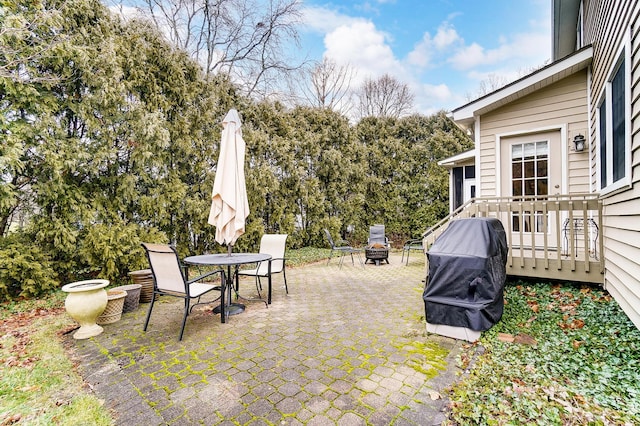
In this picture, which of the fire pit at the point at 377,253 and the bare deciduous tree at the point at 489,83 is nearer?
the fire pit at the point at 377,253

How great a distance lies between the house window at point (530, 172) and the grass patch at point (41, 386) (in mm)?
6401

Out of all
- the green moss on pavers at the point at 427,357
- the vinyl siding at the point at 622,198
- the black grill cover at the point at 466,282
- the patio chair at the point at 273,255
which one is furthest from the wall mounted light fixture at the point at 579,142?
the patio chair at the point at 273,255

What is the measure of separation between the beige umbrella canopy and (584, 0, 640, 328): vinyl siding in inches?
158

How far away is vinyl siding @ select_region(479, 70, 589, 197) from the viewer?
16.7ft

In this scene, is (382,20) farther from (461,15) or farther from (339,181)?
(339,181)

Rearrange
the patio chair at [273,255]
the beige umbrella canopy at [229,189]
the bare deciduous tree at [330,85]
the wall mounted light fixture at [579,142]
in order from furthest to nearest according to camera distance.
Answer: the bare deciduous tree at [330,85] < the wall mounted light fixture at [579,142] < the patio chair at [273,255] < the beige umbrella canopy at [229,189]

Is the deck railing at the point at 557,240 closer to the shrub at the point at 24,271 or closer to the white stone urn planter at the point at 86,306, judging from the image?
the white stone urn planter at the point at 86,306

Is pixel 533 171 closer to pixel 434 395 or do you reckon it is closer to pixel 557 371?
pixel 557 371

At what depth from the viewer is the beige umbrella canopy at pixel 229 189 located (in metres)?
3.91

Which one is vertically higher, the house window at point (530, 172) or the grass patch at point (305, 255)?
the house window at point (530, 172)

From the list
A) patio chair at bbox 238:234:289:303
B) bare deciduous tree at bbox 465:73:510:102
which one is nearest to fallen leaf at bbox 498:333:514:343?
patio chair at bbox 238:234:289:303

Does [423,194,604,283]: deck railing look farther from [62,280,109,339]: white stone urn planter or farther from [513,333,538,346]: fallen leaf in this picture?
[62,280,109,339]: white stone urn planter

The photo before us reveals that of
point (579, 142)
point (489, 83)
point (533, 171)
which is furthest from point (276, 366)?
point (489, 83)

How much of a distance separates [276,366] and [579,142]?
19.0 ft
